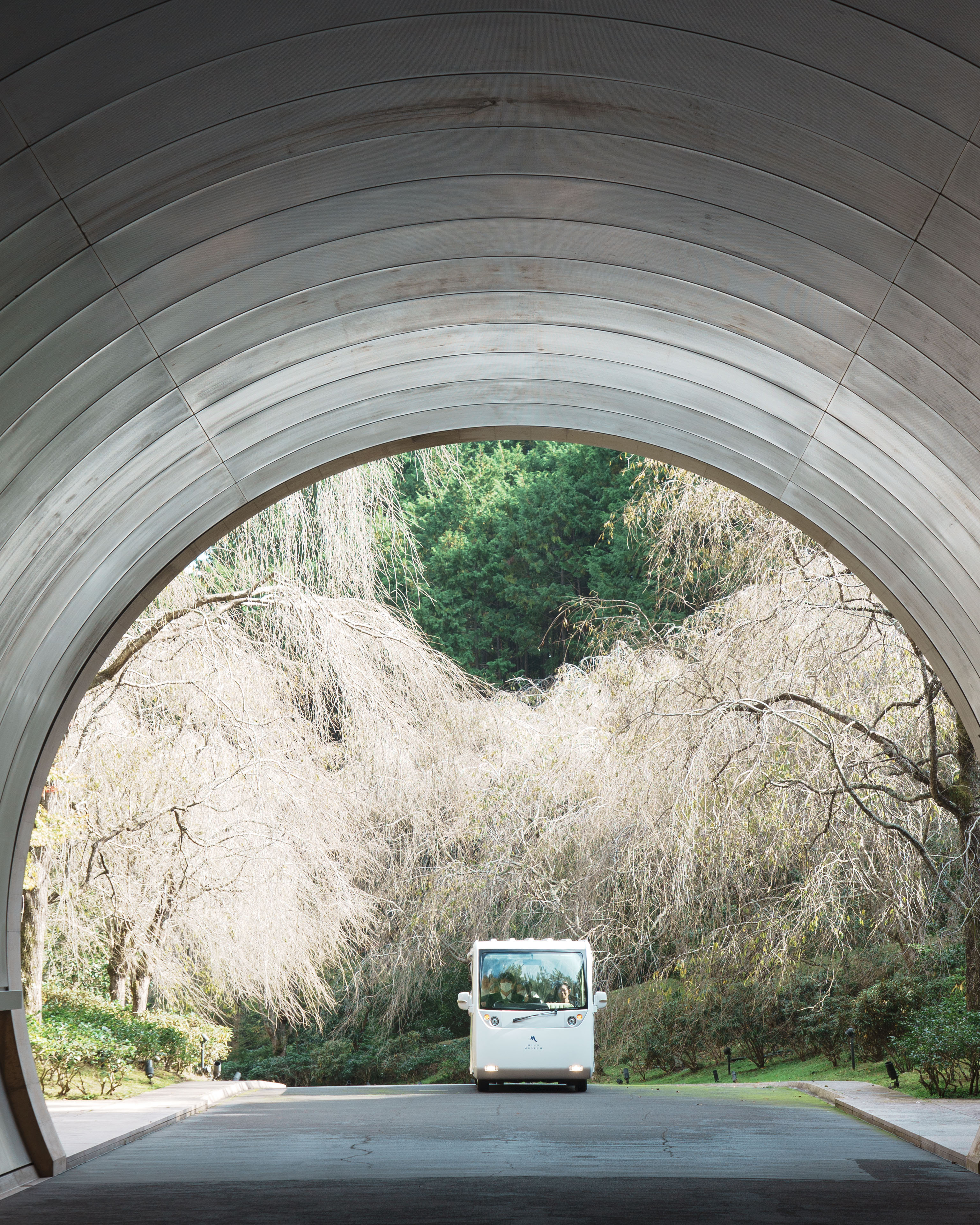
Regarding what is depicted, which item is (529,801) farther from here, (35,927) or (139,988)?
(35,927)

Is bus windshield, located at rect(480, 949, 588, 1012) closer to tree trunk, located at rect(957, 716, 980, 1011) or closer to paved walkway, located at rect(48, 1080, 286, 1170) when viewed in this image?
paved walkway, located at rect(48, 1080, 286, 1170)

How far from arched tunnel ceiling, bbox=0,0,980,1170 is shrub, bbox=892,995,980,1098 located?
625cm

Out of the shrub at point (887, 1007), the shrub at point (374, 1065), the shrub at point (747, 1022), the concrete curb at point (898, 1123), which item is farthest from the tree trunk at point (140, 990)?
the shrub at point (887, 1007)

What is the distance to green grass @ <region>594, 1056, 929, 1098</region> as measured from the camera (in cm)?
1981

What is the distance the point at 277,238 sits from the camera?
7090 millimetres

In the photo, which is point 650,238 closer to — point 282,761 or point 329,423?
point 329,423

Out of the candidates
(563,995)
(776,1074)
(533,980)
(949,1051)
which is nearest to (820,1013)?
(776,1074)

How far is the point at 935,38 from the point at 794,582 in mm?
11265

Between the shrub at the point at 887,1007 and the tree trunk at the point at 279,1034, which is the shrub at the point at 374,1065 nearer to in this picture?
the tree trunk at the point at 279,1034

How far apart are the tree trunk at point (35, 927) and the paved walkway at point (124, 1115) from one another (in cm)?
132

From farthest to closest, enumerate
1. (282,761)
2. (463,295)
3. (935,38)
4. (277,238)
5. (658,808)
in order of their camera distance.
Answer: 1. (282,761)
2. (658,808)
3. (463,295)
4. (277,238)
5. (935,38)

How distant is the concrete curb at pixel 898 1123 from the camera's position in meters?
9.70

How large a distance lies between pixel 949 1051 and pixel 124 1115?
885cm

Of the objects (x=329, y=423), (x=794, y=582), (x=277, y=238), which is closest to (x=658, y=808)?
→ (x=794, y=582)
